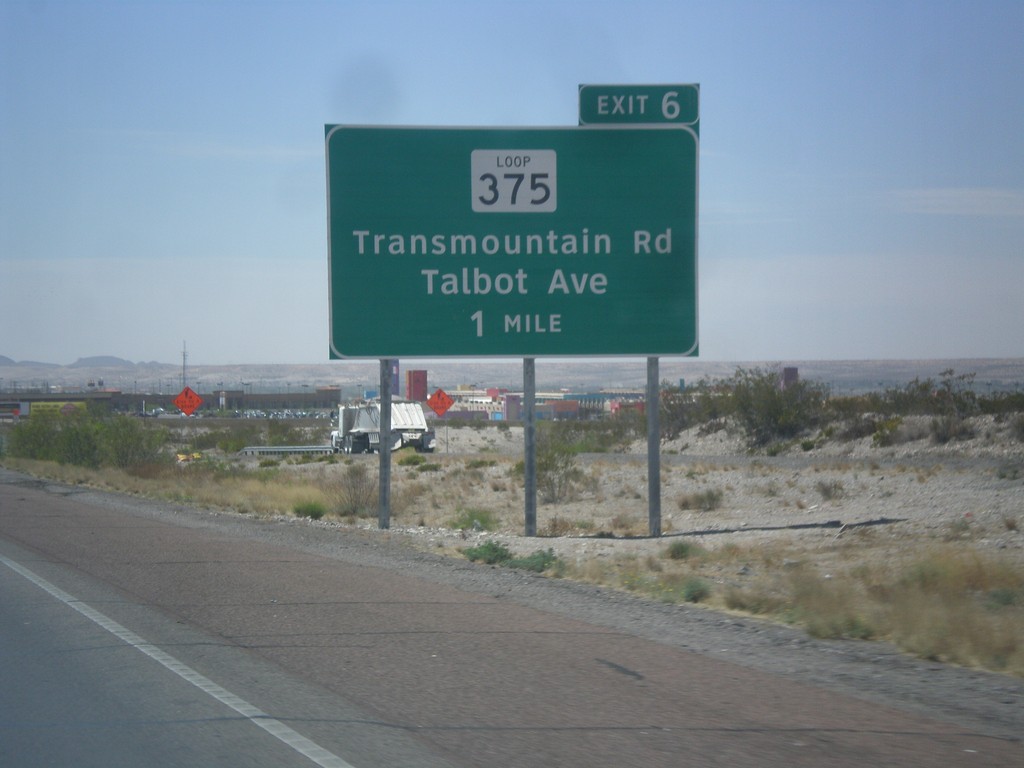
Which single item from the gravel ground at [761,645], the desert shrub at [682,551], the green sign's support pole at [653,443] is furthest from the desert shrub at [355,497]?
the desert shrub at [682,551]

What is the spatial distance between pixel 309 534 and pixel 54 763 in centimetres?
1334

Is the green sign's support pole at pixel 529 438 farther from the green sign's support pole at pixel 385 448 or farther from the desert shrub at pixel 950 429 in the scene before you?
the desert shrub at pixel 950 429

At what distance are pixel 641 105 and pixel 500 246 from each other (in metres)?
3.66

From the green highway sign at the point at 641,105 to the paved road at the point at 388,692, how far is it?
1013 centimetres

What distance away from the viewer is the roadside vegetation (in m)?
10.3

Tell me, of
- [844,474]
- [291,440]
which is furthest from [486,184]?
[291,440]

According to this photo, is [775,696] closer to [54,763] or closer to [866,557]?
[54,763]

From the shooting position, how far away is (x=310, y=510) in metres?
25.1

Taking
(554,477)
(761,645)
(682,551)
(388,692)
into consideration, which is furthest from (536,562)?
(554,477)

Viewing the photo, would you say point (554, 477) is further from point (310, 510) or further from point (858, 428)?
point (858, 428)

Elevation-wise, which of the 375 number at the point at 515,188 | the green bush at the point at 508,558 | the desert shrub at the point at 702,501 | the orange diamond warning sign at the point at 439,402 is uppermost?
the 375 number at the point at 515,188

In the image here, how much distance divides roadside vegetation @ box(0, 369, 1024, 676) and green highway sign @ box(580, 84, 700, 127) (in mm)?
7748

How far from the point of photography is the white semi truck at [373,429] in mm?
61844

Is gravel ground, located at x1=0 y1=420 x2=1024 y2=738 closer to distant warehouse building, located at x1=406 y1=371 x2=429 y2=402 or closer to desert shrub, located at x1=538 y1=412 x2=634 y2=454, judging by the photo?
desert shrub, located at x1=538 y1=412 x2=634 y2=454
